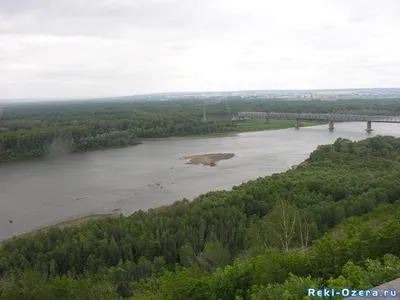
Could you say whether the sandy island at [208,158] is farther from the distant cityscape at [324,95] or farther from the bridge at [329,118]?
the distant cityscape at [324,95]

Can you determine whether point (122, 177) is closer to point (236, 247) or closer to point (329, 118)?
point (236, 247)

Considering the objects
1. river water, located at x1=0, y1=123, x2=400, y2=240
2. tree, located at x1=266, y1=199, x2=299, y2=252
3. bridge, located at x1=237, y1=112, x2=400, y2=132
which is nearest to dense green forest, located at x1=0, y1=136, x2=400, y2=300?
tree, located at x1=266, y1=199, x2=299, y2=252

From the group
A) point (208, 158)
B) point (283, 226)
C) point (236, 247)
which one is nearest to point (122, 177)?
point (208, 158)

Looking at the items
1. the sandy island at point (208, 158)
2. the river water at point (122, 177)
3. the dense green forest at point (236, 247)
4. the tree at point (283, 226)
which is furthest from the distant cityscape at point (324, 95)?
the tree at point (283, 226)

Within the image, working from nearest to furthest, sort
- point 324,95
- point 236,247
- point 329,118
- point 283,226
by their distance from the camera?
point 283,226 < point 236,247 < point 329,118 < point 324,95

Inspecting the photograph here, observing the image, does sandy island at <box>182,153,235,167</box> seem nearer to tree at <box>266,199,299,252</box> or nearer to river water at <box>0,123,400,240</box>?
river water at <box>0,123,400,240</box>

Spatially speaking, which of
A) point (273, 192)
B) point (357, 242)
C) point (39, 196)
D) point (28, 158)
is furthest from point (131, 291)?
point (28, 158)

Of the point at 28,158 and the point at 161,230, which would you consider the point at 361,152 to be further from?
the point at 28,158
